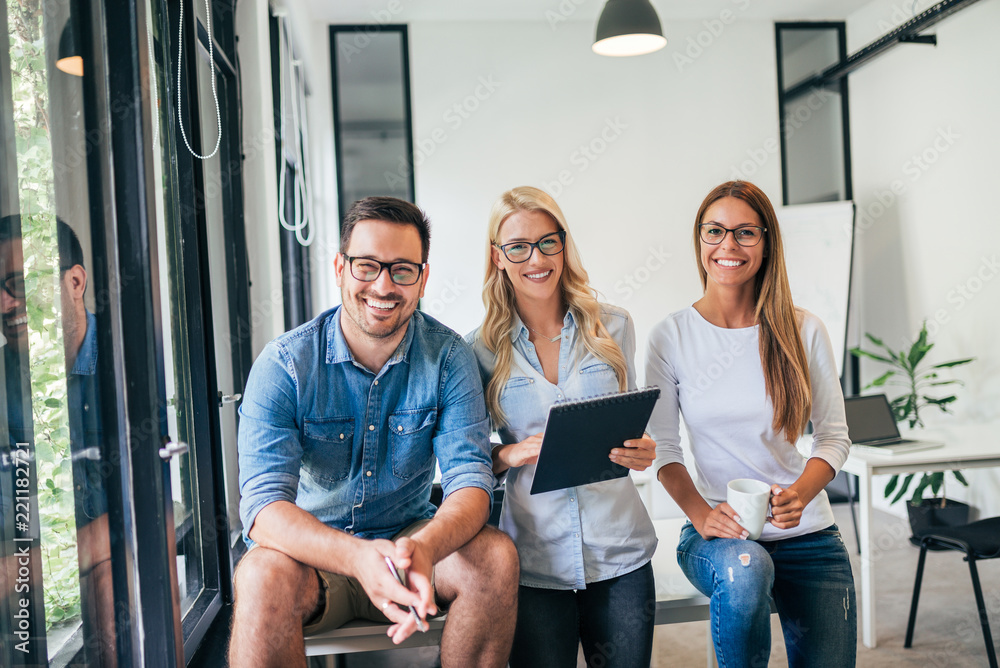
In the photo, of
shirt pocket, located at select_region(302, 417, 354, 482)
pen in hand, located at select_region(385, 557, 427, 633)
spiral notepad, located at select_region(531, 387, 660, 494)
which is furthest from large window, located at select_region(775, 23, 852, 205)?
pen in hand, located at select_region(385, 557, 427, 633)

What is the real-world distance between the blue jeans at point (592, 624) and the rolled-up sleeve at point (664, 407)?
0.31 m

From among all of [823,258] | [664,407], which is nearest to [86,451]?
[664,407]

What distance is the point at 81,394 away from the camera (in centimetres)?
124

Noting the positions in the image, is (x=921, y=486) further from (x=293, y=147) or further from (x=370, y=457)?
(x=293, y=147)

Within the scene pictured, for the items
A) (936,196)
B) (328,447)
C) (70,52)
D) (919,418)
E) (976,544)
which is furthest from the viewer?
(936,196)

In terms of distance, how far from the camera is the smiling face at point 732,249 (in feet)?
5.62

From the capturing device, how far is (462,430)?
1529 millimetres

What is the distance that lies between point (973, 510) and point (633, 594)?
119 inches

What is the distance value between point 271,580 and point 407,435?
0.41m

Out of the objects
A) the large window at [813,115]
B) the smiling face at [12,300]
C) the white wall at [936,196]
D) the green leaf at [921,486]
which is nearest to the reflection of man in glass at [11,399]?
the smiling face at [12,300]

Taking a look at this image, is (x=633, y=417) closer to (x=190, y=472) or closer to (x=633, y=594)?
(x=633, y=594)

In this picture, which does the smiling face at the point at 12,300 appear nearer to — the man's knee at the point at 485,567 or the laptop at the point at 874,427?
the man's knee at the point at 485,567

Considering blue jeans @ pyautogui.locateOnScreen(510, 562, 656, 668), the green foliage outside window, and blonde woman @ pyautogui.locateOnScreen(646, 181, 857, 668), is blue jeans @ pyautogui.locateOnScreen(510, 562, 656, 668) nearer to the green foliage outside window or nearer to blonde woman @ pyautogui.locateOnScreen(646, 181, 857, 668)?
blonde woman @ pyautogui.locateOnScreen(646, 181, 857, 668)

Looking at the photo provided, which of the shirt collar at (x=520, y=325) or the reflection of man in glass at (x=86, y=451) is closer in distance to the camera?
the reflection of man in glass at (x=86, y=451)
